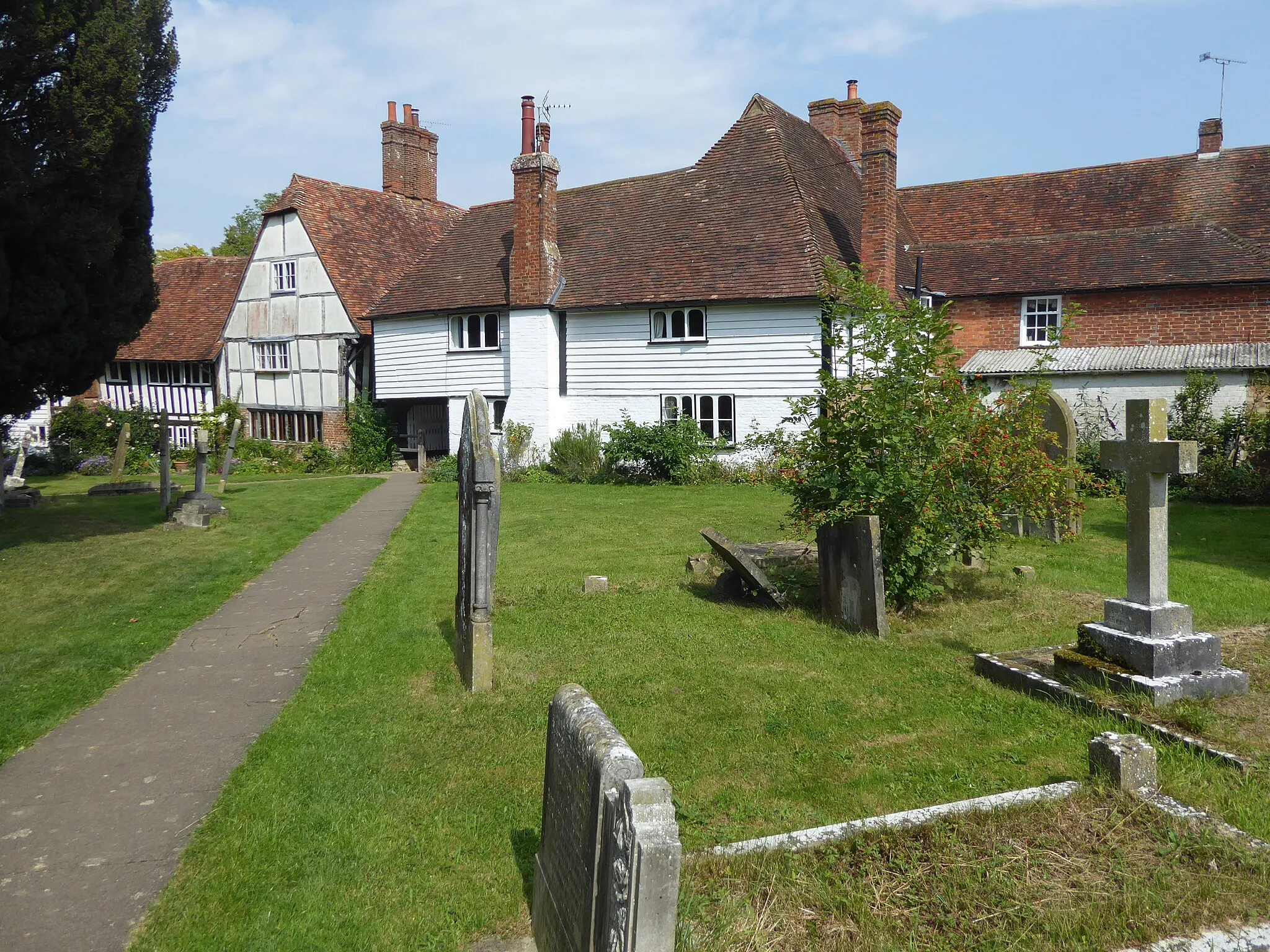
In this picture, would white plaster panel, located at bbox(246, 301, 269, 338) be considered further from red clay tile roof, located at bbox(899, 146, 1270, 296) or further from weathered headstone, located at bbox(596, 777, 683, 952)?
weathered headstone, located at bbox(596, 777, 683, 952)

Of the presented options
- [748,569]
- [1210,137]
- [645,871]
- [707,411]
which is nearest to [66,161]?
[748,569]

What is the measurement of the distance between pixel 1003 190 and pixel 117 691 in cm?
2896

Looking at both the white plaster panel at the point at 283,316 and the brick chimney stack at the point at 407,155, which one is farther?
the brick chimney stack at the point at 407,155

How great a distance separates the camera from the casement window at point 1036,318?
974 inches

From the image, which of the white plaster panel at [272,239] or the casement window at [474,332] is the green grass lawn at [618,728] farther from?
the white plaster panel at [272,239]

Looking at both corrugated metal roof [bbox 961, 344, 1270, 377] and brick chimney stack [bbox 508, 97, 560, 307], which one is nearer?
corrugated metal roof [bbox 961, 344, 1270, 377]

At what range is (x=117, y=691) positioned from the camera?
24.8ft

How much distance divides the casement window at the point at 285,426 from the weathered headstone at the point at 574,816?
91.0ft

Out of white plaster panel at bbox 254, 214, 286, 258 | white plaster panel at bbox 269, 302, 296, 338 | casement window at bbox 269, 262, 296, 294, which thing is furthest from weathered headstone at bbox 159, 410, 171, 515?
white plaster panel at bbox 254, 214, 286, 258

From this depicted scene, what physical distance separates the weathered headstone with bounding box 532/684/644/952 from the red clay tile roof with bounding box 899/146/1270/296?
23999mm

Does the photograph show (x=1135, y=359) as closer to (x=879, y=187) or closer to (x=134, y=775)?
(x=879, y=187)

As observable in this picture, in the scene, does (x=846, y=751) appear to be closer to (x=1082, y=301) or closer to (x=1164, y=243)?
(x=1082, y=301)

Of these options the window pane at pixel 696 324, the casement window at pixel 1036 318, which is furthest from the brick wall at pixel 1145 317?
the window pane at pixel 696 324

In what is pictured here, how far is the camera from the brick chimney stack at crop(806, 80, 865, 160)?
2989 cm
